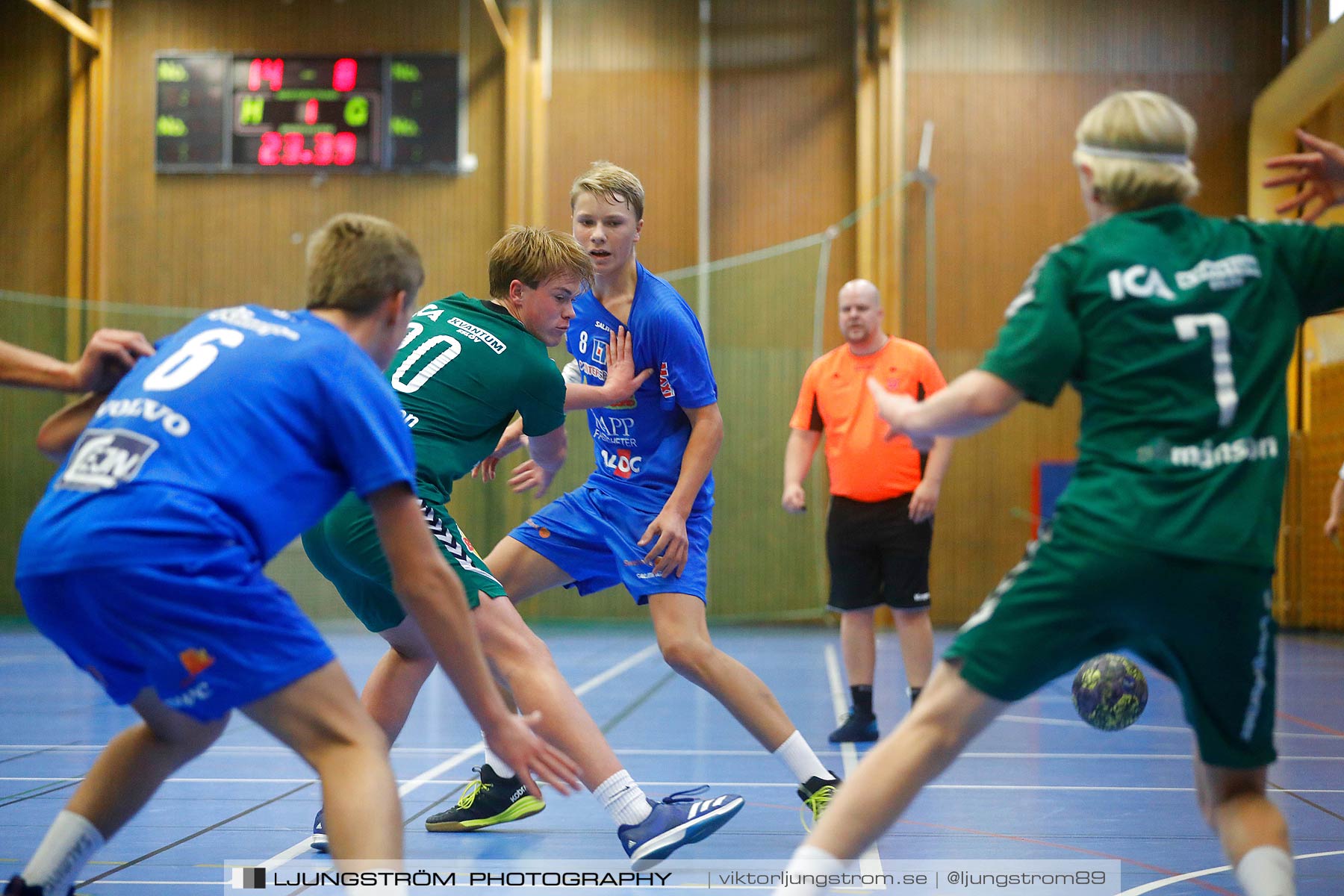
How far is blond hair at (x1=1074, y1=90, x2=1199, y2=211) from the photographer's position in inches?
85.4

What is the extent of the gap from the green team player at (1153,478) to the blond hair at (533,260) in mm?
1422

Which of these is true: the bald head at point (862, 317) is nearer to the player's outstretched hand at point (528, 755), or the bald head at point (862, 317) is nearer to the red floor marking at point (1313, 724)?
the red floor marking at point (1313, 724)

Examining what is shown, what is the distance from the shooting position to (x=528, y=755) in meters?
2.11

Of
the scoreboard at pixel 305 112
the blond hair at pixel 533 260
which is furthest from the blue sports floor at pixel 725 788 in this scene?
the scoreboard at pixel 305 112

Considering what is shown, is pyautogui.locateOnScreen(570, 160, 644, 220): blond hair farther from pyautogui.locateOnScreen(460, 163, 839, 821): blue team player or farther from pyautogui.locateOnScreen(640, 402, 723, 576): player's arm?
pyautogui.locateOnScreen(640, 402, 723, 576): player's arm

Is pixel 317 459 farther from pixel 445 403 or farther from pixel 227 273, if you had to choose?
pixel 227 273

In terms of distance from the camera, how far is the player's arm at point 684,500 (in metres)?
3.57

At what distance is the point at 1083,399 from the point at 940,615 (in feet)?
36.1

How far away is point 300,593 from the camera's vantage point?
41.2ft

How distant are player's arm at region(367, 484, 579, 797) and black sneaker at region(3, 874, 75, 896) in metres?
0.84

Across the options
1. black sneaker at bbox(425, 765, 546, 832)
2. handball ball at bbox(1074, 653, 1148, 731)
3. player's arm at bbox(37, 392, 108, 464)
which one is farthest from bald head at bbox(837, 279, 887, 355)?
player's arm at bbox(37, 392, 108, 464)

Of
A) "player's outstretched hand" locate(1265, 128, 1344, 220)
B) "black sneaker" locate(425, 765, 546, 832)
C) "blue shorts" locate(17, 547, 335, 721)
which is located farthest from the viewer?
"black sneaker" locate(425, 765, 546, 832)

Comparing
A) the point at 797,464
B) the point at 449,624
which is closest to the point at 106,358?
the point at 449,624

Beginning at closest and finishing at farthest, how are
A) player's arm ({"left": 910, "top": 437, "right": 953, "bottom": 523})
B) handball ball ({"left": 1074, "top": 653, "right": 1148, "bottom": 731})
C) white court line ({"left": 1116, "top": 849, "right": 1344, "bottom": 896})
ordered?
white court line ({"left": 1116, "top": 849, "right": 1344, "bottom": 896}) < handball ball ({"left": 1074, "top": 653, "right": 1148, "bottom": 731}) < player's arm ({"left": 910, "top": 437, "right": 953, "bottom": 523})
